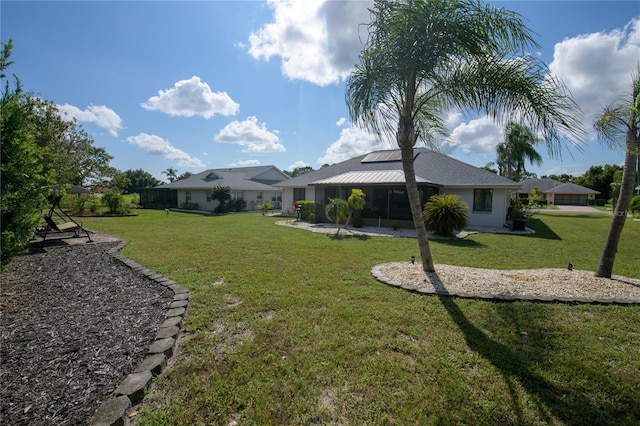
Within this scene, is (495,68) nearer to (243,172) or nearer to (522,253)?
(522,253)

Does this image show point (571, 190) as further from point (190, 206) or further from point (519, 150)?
point (190, 206)

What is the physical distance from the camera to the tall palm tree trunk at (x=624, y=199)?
17.8 feet

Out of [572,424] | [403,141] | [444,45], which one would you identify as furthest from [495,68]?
[572,424]

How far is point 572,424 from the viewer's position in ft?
7.67

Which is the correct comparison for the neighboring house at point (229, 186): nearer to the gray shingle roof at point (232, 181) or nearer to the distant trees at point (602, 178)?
the gray shingle roof at point (232, 181)

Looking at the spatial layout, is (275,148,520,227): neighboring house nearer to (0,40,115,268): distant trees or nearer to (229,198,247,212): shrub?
(229,198,247,212): shrub

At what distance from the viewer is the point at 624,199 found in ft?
18.2

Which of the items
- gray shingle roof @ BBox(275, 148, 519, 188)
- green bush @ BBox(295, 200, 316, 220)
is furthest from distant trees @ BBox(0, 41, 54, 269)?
green bush @ BBox(295, 200, 316, 220)

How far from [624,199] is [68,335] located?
9.62 meters

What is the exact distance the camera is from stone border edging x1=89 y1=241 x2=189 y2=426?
230cm

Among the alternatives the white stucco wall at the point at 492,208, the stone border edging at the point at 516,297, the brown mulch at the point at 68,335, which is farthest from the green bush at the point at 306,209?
the stone border edging at the point at 516,297

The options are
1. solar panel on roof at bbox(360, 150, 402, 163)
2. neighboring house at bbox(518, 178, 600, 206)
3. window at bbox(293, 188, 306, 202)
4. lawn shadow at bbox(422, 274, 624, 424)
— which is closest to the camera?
lawn shadow at bbox(422, 274, 624, 424)

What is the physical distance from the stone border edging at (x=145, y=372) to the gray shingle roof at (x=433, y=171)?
12667mm

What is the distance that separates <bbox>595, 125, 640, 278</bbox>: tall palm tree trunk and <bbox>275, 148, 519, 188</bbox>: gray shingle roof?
26.1 feet
